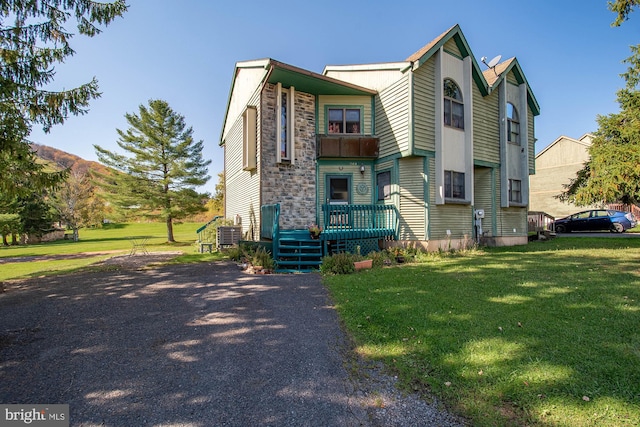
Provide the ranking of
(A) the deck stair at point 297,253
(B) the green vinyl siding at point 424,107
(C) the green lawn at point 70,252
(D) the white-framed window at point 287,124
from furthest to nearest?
(D) the white-framed window at point 287,124
(B) the green vinyl siding at point 424,107
(C) the green lawn at point 70,252
(A) the deck stair at point 297,253

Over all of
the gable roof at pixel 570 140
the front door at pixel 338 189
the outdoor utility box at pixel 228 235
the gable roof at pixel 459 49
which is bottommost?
the outdoor utility box at pixel 228 235

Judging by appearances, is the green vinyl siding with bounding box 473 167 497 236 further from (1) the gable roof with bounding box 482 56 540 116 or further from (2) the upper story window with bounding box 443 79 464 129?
(1) the gable roof with bounding box 482 56 540 116

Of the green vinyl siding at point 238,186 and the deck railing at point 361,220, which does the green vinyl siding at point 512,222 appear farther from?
the green vinyl siding at point 238,186

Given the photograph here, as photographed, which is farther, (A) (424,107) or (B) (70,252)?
(B) (70,252)

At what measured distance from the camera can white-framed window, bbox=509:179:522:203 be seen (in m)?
13.4

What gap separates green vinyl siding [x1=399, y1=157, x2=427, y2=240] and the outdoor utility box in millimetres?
7384

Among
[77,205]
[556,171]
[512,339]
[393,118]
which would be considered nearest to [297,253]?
[512,339]

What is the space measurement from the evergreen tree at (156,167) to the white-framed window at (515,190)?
20.2 metres

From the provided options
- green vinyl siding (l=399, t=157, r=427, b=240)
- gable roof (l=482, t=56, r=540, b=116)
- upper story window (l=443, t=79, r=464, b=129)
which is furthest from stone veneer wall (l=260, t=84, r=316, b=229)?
gable roof (l=482, t=56, r=540, b=116)

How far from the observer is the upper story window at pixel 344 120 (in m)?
11.7

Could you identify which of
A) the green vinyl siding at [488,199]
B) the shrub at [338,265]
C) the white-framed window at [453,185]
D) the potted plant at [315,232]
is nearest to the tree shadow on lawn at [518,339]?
the shrub at [338,265]

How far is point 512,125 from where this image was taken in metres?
13.5

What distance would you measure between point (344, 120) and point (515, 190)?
30.0 feet

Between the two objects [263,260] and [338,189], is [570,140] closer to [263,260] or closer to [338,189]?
[338,189]
